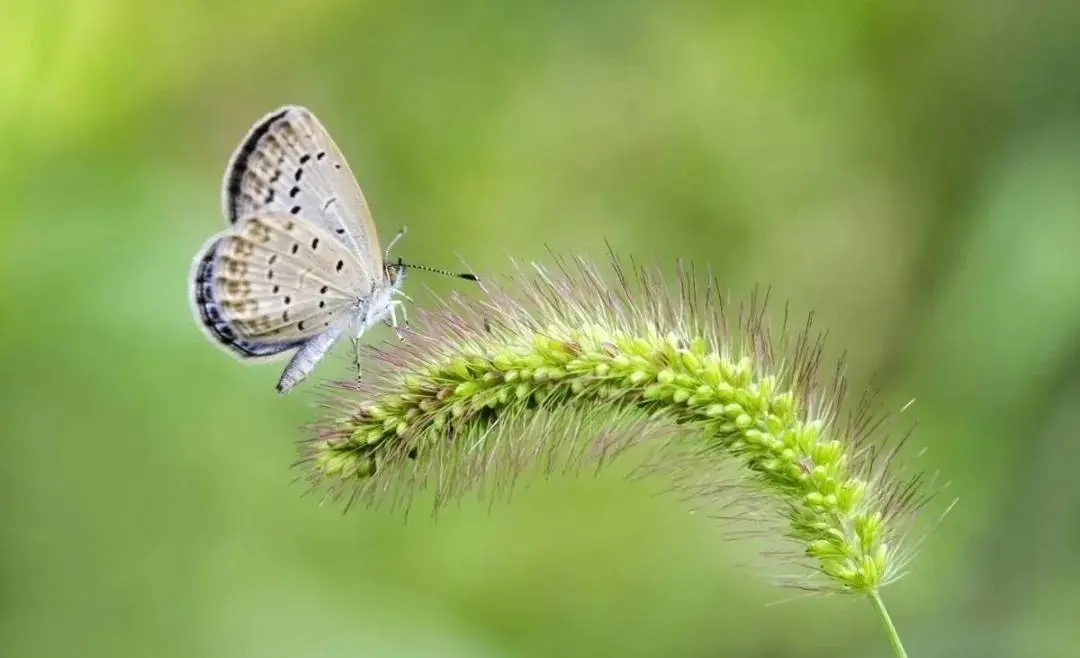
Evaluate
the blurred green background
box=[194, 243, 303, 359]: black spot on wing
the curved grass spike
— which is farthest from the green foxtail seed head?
the blurred green background

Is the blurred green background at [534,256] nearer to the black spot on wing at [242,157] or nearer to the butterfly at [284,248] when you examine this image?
the butterfly at [284,248]

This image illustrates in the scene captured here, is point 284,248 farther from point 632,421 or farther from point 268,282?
point 632,421

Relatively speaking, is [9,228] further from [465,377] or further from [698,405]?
[698,405]

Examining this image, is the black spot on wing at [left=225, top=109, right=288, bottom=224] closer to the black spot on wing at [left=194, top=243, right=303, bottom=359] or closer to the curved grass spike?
the black spot on wing at [left=194, top=243, right=303, bottom=359]

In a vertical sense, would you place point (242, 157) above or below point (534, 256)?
below

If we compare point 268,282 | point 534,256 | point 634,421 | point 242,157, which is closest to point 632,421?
point 634,421

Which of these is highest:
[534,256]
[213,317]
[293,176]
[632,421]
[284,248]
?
[534,256]
